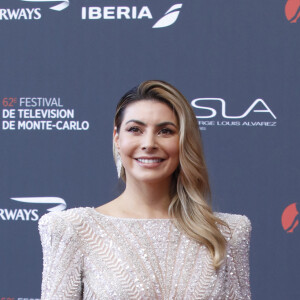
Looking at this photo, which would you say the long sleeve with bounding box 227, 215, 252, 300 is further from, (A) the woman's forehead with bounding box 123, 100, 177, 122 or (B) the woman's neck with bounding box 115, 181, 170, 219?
(A) the woman's forehead with bounding box 123, 100, 177, 122

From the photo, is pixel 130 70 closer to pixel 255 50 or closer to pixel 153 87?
pixel 255 50

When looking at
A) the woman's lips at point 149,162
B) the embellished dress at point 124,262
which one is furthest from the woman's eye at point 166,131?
the embellished dress at point 124,262

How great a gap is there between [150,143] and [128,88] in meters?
1.48

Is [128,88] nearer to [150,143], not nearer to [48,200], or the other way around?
[48,200]

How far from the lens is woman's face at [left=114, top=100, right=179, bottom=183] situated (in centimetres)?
239

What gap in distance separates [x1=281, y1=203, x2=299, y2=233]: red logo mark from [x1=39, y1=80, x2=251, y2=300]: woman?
112 cm

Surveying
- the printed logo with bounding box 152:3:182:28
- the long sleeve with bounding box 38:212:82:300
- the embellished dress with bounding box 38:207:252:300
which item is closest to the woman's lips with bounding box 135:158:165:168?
the embellished dress with bounding box 38:207:252:300

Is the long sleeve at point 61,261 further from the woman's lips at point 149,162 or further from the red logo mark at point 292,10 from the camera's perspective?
the red logo mark at point 292,10

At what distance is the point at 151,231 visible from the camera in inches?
97.3

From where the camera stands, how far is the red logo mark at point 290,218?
3.60 meters

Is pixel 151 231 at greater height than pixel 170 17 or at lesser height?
lesser

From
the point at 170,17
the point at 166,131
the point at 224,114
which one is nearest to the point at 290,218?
the point at 224,114

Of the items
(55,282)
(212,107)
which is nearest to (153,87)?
(55,282)

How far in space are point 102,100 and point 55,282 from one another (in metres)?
1.61
